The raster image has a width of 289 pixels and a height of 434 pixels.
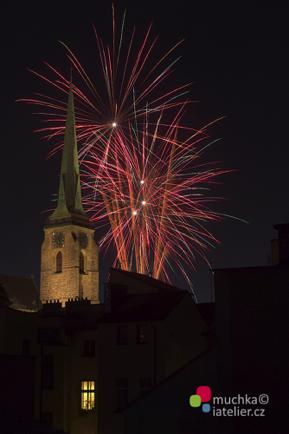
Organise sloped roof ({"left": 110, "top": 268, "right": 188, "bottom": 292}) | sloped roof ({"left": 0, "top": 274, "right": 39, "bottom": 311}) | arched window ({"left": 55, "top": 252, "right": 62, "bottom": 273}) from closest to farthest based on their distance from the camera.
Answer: sloped roof ({"left": 110, "top": 268, "right": 188, "bottom": 292})
sloped roof ({"left": 0, "top": 274, "right": 39, "bottom": 311})
arched window ({"left": 55, "top": 252, "right": 62, "bottom": 273})

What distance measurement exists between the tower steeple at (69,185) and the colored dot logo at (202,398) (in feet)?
342

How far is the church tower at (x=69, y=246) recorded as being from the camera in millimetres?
144000

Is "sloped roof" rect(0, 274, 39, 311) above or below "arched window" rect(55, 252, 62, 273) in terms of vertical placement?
below

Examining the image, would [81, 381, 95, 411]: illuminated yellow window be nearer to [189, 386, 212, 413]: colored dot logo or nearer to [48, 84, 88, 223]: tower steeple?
[189, 386, 212, 413]: colored dot logo

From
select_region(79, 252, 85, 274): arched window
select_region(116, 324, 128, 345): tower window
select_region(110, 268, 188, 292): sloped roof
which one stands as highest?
select_region(79, 252, 85, 274): arched window

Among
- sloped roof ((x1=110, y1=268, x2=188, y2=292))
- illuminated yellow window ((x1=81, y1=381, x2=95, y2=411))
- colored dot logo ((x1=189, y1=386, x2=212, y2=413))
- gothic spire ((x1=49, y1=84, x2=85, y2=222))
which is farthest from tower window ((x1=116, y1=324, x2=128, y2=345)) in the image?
gothic spire ((x1=49, y1=84, x2=85, y2=222))

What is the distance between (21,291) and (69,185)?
2260 centimetres

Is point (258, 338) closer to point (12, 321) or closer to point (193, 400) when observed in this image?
point (193, 400)

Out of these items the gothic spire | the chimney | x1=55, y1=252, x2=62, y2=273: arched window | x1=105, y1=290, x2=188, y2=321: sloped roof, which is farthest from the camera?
x1=55, y1=252, x2=62, y2=273: arched window

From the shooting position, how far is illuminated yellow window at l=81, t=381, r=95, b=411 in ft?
196

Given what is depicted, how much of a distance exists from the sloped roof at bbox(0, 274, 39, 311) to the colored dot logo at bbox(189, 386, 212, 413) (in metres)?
95.3

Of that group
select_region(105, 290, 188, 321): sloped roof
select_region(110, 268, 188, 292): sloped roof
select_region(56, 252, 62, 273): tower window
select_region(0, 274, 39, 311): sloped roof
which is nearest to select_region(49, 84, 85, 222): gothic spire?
select_region(56, 252, 62, 273): tower window

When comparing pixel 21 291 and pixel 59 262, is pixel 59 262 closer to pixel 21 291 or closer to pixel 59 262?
pixel 59 262

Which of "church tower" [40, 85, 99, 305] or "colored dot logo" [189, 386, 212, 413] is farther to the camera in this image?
"church tower" [40, 85, 99, 305]
